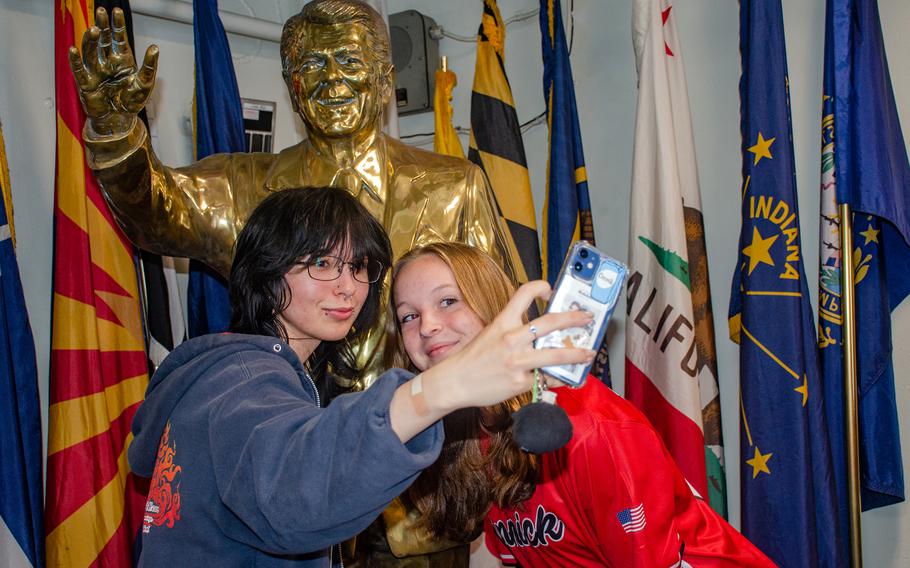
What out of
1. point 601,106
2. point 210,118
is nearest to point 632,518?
point 210,118

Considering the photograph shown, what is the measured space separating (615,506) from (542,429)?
50 cm

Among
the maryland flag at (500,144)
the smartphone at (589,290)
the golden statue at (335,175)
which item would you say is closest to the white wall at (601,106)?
the maryland flag at (500,144)

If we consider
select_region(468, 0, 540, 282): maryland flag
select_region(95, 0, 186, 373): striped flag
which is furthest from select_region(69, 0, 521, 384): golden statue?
select_region(468, 0, 540, 282): maryland flag

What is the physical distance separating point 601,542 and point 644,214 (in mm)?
1045

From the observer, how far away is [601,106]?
2.26 metres

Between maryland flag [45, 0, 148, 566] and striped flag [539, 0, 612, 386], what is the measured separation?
1.07 meters

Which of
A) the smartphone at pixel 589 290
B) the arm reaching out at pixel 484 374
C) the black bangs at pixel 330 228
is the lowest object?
the arm reaching out at pixel 484 374

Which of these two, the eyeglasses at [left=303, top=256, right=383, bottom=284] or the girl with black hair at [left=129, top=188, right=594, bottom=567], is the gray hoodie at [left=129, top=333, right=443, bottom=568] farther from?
the eyeglasses at [left=303, top=256, right=383, bottom=284]

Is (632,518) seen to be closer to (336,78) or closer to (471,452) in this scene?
(471,452)

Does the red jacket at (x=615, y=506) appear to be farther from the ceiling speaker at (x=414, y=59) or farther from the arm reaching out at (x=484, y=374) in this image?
the ceiling speaker at (x=414, y=59)

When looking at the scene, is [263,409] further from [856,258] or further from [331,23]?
[856,258]

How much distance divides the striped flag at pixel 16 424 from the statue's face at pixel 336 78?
2.21 feet

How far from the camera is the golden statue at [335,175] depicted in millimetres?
1373

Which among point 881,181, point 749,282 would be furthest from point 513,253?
point 881,181
